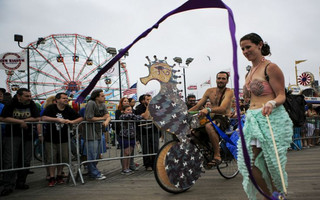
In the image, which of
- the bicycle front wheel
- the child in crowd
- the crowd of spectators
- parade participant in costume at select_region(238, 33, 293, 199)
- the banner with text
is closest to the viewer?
parade participant in costume at select_region(238, 33, 293, 199)

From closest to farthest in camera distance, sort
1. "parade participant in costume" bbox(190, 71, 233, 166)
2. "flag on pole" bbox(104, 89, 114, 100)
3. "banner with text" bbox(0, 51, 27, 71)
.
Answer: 1. "parade participant in costume" bbox(190, 71, 233, 166)
2. "banner with text" bbox(0, 51, 27, 71)
3. "flag on pole" bbox(104, 89, 114, 100)

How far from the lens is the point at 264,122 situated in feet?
7.95

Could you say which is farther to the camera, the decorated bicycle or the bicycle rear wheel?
the bicycle rear wheel

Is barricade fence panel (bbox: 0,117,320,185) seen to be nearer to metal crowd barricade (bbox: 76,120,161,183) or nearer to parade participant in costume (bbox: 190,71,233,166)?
metal crowd barricade (bbox: 76,120,161,183)

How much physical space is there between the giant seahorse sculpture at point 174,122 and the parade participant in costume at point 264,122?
4.08ft

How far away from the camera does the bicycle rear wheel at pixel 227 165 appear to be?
4.63 meters

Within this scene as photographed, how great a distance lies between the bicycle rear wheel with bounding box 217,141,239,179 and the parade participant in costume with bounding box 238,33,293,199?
2077mm

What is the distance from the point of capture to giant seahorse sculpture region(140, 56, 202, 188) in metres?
3.64

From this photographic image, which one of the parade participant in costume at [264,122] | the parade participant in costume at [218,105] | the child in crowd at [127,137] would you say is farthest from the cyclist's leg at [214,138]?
the child in crowd at [127,137]

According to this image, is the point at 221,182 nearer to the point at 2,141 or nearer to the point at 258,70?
the point at 258,70

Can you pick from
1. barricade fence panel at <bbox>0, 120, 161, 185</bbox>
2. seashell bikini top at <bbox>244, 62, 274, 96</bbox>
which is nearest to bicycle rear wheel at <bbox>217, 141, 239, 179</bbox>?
barricade fence panel at <bbox>0, 120, 161, 185</bbox>

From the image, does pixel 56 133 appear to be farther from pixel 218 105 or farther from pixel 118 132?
pixel 218 105

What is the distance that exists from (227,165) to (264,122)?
2618mm

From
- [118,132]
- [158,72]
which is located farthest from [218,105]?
[118,132]
